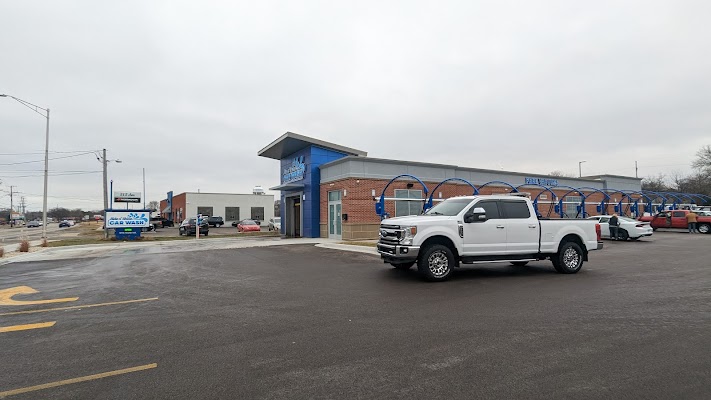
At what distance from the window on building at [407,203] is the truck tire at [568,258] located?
14.1 meters

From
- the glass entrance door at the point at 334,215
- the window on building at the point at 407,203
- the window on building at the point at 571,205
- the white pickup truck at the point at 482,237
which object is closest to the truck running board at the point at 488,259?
Answer: the white pickup truck at the point at 482,237

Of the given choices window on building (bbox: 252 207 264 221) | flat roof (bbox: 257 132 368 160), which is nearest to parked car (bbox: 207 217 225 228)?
window on building (bbox: 252 207 264 221)

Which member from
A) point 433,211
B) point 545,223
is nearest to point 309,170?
point 433,211

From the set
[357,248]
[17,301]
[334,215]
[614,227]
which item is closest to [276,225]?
[334,215]

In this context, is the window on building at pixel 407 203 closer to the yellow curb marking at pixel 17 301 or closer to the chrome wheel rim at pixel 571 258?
the chrome wheel rim at pixel 571 258

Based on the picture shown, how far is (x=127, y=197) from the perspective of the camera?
31.5 metres

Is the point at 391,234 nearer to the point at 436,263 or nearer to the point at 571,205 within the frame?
the point at 436,263

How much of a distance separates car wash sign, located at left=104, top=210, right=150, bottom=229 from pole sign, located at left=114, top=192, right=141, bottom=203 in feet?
14.3

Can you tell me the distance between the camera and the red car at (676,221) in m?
25.9

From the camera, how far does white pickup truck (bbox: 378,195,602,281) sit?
9.16 m

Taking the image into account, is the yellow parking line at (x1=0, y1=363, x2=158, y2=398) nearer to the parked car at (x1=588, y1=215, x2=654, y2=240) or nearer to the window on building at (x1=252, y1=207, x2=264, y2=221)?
the parked car at (x1=588, y1=215, x2=654, y2=240)

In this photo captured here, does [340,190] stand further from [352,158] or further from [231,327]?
[231,327]

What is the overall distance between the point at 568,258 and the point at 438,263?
402cm

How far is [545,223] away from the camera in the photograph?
10234 mm
